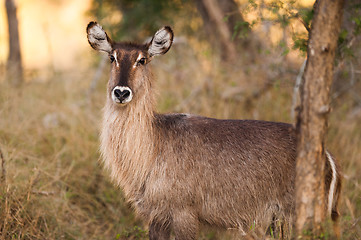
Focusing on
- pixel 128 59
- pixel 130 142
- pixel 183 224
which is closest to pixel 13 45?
pixel 128 59

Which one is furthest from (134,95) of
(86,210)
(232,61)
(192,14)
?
(192,14)

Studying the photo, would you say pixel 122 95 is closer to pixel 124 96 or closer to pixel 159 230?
pixel 124 96

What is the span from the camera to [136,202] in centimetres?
392

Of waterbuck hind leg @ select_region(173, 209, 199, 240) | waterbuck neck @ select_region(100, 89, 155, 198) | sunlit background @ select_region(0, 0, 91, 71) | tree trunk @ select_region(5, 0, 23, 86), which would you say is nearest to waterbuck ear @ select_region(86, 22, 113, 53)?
waterbuck neck @ select_region(100, 89, 155, 198)

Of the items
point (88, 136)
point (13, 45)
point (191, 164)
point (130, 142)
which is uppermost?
point (13, 45)

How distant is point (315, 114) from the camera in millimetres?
3002

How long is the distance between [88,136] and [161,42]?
2.82 m

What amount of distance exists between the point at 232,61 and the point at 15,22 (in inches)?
204

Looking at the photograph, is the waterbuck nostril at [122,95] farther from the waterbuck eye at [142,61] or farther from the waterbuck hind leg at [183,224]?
the waterbuck hind leg at [183,224]

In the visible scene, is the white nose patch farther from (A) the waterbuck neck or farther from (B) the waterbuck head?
(A) the waterbuck neck

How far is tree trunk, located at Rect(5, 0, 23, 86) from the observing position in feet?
29.2

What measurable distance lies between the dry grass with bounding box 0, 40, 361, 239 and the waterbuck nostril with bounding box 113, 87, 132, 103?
709 millimetres

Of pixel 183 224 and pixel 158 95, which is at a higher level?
pixel 158 95

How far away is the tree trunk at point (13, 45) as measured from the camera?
29.2 ft
